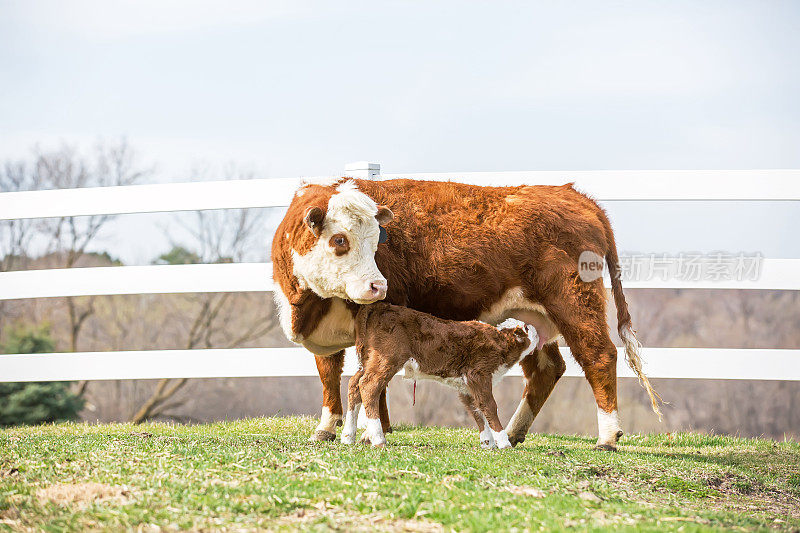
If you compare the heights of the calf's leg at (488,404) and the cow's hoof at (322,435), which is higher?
the calf's leg at (488,404)

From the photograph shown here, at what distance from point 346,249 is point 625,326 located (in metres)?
2.38

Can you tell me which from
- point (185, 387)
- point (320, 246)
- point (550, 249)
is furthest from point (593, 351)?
point (185, 387)

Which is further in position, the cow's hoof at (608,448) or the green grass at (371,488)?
the cow's hoof at (608,448)

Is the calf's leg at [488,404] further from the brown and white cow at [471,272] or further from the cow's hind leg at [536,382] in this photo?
the cow's hind leg at [536,382]

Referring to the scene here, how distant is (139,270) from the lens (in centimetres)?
794

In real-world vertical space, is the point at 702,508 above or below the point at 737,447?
above

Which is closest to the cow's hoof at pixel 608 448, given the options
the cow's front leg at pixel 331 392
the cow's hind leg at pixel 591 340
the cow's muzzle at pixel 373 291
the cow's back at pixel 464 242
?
the cow's hind leg at pixel 591 340

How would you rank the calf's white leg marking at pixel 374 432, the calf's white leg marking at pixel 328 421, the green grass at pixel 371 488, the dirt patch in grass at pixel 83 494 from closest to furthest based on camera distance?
the green grass at pixel 371 488 < the dirt patch in grass at pixel 83 494 < the calf's white leg marking at pixel 374 432 < the calf's white leg marking at pixel 328 421

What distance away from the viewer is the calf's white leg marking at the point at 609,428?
5.59m

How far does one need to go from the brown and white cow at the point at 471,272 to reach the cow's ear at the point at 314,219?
2 cm

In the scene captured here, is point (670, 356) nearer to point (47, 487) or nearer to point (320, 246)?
point (320, 246)

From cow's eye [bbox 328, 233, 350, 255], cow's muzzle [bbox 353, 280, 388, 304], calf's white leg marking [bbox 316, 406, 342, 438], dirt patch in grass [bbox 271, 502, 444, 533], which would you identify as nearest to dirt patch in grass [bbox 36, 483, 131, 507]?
dirt patch in grass [bbox 271, 502, 444, 533]

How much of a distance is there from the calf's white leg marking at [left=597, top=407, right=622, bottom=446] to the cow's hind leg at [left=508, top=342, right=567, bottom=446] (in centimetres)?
56

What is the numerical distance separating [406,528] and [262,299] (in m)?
10.8
